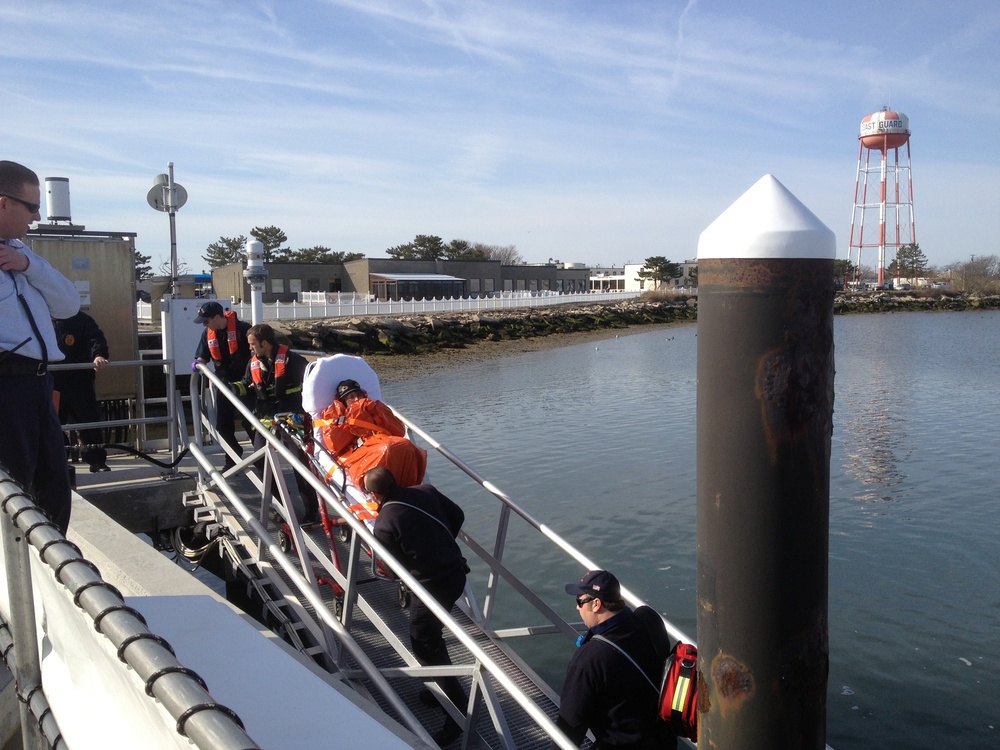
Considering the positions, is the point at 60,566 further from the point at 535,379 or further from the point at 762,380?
the point at 535,379

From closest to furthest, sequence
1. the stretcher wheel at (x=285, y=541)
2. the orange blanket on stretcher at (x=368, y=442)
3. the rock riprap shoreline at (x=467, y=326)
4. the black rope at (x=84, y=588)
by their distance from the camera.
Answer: the black rope at (x=84, y=588) → the orange blanket on stretcher at (x=368, y=442) → the stretcher wheel at (x=285, y=541) → the rock riprap shoreline at (x=467, y=326)

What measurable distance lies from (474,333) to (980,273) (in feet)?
328

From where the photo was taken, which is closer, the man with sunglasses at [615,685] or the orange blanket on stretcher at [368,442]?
the man with sunglasses at [615,685]

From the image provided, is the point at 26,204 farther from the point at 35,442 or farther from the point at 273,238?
the point at 273,238

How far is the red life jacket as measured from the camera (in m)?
7.43

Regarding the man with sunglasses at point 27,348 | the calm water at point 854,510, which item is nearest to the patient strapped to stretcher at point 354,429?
the man with sunglasses at point 27,348

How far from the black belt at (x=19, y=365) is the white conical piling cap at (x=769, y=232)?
2976mm

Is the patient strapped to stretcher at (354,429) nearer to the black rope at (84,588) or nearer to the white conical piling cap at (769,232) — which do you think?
the white conical piling cap at (769,232)

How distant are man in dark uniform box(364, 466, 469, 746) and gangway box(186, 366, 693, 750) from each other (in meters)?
0.10

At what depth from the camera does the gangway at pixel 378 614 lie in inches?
168

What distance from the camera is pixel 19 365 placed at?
359cm

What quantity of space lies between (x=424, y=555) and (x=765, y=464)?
8.35ft

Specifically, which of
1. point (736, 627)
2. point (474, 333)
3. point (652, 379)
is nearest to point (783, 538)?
point (736, 627)

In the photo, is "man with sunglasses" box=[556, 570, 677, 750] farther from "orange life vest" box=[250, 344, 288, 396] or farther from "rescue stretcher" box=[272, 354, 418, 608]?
"orange life vest" box=[250, 344, 288, 396]
